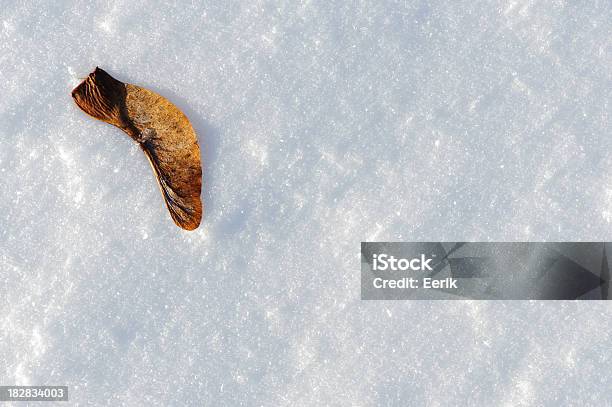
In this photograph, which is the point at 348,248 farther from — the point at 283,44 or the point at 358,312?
the point at 283,44

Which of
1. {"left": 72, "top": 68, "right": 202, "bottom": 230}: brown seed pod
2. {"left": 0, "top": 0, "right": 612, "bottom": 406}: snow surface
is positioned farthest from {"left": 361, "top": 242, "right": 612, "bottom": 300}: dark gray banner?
{"left": 72, "top": 68, "right": 202, "bottom": 230}: brown seed pod

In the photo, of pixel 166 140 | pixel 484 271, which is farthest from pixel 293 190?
pixel 484 271

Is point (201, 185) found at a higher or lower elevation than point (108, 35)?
lower

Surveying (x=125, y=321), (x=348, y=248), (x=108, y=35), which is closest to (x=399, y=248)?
(x=348, y=248)

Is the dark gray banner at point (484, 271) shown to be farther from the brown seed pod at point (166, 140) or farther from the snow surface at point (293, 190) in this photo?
the brown seed pod at point (166, 140)

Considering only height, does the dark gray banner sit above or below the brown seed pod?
below

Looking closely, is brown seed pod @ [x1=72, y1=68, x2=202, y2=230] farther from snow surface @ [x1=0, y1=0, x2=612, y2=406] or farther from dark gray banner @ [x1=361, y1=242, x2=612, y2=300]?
dark gray banner @ [x1=361, y1=242, x2=612, y2=300]
